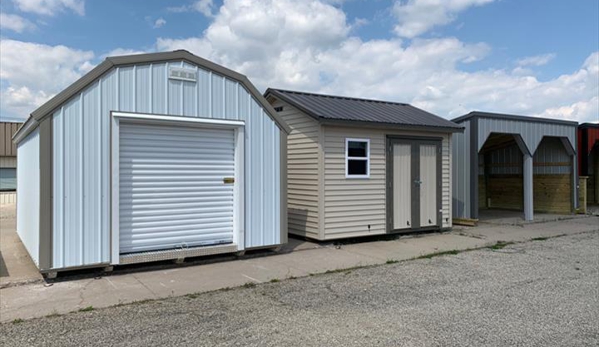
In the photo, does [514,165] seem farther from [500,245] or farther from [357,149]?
[357,149]

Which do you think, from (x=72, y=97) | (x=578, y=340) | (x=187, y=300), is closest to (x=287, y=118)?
(x=72, y=97)

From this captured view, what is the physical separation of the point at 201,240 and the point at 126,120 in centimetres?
233

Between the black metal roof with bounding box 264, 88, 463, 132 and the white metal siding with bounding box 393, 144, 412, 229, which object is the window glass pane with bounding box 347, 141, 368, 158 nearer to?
the black metal roof with bounding box 264, 88, 463, 132

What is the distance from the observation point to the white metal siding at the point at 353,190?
31.7ft

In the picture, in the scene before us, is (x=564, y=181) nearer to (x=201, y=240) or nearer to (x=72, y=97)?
(x=201, y=240)

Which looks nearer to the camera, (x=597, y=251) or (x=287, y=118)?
(x=597, y=251)

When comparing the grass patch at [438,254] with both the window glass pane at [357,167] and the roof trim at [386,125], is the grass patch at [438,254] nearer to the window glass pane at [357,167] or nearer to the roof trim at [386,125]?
the window glass pane at [357,167]

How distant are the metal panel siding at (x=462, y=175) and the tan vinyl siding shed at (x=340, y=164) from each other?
2317mm

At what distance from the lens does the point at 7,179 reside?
62.2 ft

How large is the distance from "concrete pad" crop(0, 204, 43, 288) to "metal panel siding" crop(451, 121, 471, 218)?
10859mm

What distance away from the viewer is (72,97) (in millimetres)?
6469

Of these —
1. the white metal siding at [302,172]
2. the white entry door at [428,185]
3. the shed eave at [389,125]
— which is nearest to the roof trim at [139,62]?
the shed eave at [389,125]

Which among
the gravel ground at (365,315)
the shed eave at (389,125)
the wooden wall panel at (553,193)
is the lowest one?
the gravel ground at (365,315)

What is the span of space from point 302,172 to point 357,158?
1238mm
